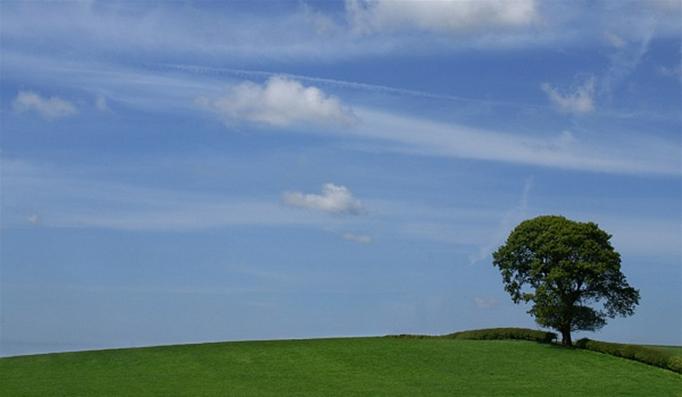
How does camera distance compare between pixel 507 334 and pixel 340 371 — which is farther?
pixel 507 334

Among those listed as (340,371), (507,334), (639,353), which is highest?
(507,334)

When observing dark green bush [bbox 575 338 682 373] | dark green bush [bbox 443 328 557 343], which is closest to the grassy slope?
dark green bush [bbox 575 338 682 373]

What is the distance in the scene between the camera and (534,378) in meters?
57.4

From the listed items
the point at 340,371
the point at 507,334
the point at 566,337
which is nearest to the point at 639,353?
the point at 566,337

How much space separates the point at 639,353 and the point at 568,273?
7909 mm

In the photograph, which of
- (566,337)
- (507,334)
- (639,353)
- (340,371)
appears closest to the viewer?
(340,371)

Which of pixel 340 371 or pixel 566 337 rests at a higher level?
pixel 566 337

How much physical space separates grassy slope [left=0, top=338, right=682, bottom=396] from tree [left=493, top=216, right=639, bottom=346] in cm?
321

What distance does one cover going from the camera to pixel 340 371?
58.4 meters

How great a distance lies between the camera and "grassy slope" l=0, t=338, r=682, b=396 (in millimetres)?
53312

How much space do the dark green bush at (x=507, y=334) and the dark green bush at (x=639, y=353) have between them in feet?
11.0

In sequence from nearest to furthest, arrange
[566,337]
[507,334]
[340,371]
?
[340,371]
[566,337]
[507,334]

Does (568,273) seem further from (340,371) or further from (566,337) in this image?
(340,371)

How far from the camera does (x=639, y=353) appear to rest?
2506 inches
